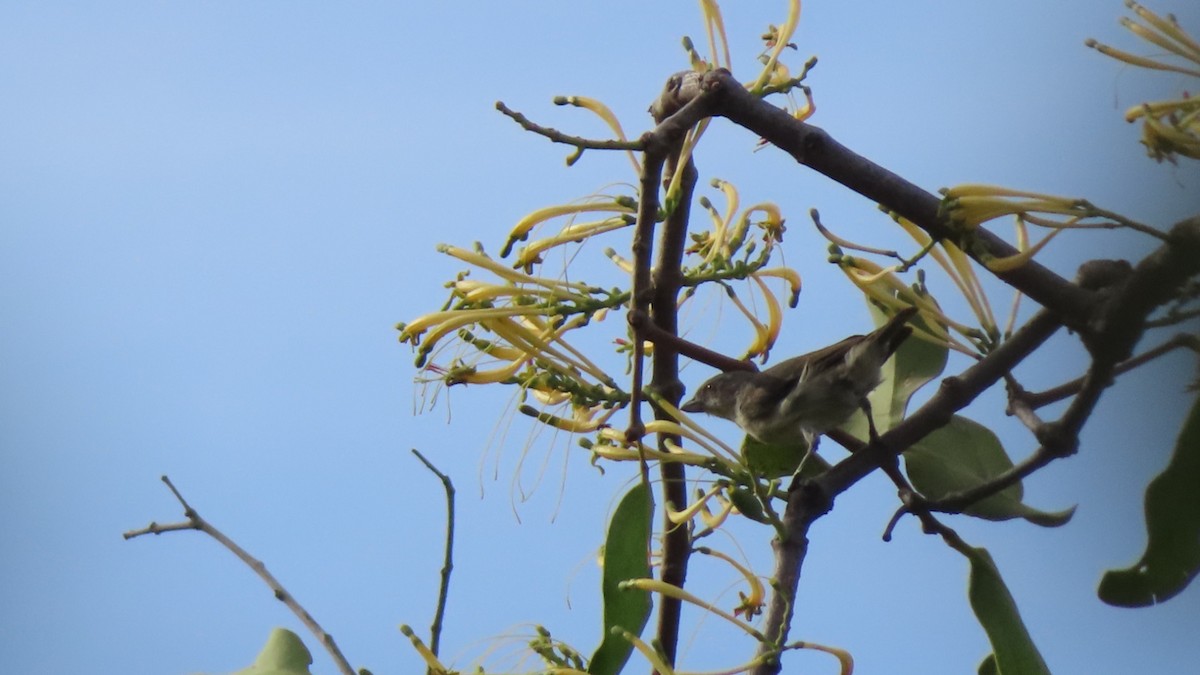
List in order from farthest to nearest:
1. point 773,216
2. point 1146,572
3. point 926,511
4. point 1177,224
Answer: point 773,216, point 926,511, point 1146,572, point 1177,224

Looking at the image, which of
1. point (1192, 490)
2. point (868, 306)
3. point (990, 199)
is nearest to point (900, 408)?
point (868, 306)

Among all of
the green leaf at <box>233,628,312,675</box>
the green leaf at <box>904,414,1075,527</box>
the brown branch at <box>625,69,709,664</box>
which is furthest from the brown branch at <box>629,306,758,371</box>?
the green leaf at <box>233,628,312,675</box>

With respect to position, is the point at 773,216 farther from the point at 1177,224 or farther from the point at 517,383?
the point at 1177,224

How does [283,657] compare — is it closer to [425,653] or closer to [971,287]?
[425,653]

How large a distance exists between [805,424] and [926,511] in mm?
80

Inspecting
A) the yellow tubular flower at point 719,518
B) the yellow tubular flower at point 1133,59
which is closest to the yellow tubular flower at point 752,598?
the yellow tubular flower at point 719,518

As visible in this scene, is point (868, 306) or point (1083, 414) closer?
point (1083, 414)

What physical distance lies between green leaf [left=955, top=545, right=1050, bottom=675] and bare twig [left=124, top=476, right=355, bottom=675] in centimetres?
30

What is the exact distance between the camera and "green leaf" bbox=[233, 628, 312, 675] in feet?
1.72

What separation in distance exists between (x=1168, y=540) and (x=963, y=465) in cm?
20

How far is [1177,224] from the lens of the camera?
26 cm

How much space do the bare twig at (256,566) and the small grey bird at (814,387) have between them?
9.5 inches

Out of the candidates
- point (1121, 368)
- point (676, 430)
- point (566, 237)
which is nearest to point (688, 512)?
point (676, 430)

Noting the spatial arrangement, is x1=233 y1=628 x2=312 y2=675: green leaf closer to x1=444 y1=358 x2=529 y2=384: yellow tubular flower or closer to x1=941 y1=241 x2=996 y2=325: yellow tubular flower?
x1=444 y1=358 x2=529 y2=384: yellow tubular flower
